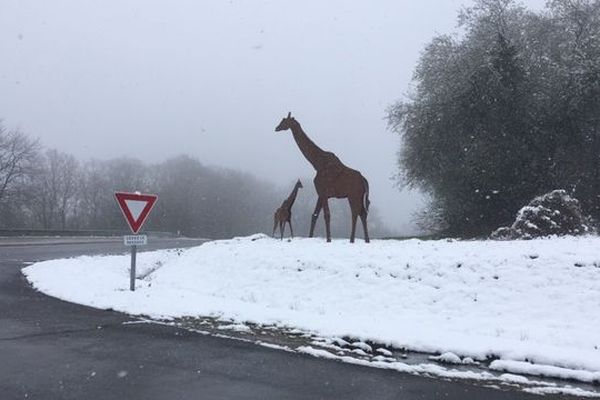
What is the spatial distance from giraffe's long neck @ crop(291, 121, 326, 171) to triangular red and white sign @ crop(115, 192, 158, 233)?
6.24 m

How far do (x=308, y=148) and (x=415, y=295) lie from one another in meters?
7.83

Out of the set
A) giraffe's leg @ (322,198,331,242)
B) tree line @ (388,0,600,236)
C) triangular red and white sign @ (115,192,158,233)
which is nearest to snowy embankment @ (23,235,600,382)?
triangular red and white sign @ (115,192,158,233)

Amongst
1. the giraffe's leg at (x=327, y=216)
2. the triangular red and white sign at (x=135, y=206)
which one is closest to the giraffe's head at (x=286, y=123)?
the giraffe's leg at (x=327, y=216)

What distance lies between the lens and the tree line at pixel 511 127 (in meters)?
25.7

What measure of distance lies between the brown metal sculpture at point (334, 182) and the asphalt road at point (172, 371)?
9.08m

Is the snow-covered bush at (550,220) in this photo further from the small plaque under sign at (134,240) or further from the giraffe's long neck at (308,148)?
the small plaque under sign at (134,240)

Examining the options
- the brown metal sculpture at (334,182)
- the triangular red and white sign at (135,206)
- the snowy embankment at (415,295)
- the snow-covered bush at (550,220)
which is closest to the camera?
the snowy embankment at (415,295)

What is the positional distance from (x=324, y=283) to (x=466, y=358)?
15.9ft

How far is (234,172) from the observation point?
129125 mm

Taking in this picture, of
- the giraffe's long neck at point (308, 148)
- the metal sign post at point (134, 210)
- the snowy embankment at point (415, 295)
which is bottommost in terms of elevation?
the snowy embankment at point (415, 295)

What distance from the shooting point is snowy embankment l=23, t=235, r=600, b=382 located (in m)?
8.17

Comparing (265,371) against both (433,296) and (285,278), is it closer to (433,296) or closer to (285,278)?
(433,296)

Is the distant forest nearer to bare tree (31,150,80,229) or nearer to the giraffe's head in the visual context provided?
bare tree (31,150,80,229)

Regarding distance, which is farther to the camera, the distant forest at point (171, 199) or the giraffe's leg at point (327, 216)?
the distant forest at point (171, 199)
